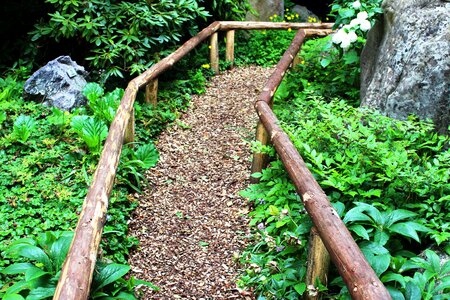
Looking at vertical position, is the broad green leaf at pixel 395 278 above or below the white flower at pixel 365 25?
below

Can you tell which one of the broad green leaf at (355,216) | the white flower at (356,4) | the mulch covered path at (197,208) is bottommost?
the mulch covered path at (197,208)

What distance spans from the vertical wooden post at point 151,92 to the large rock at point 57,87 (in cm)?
84

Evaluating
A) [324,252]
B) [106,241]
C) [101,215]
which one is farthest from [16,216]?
[324,252]

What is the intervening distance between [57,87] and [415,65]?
14.4 ft

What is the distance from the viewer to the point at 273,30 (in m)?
10.5

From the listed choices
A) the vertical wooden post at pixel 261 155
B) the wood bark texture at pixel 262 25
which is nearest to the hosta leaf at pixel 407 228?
the vertical wooden post at pixel 261 155

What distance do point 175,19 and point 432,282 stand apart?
579 centimetres

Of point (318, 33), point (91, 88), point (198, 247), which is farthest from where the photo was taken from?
point (318, 33)

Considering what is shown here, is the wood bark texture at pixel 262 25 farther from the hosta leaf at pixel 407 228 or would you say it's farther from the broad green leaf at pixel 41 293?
the broad green leaf at pixel 41 293

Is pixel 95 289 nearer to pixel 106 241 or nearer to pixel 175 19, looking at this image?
pixel 106 241

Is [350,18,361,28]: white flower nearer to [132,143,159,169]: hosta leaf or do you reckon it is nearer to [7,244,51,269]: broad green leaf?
[132,143,159,169]: hosta leaf

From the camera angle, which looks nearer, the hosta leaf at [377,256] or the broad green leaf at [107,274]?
the hosta leaf at [377,256]

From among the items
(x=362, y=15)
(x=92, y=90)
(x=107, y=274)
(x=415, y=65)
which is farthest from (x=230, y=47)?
(x=107, y=274)

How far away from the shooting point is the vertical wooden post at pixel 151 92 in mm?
6629
